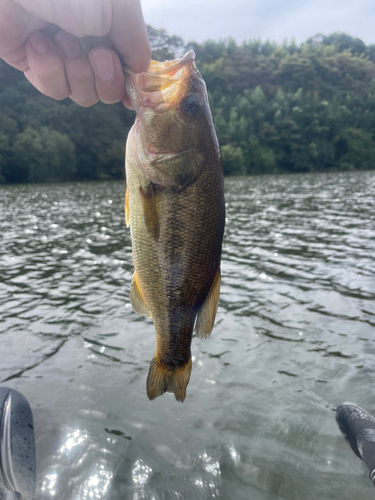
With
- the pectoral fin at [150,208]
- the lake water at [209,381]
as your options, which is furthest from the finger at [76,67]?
the lake water at [209,381]

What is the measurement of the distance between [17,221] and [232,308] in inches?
559

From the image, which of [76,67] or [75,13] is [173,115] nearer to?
[76,67]

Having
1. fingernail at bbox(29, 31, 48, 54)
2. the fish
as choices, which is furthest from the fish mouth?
fingernail at bbox(29, 31, 48, 54)

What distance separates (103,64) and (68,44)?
18 centimetres

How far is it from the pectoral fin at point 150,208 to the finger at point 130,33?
63cm

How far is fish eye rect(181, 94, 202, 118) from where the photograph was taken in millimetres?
1969

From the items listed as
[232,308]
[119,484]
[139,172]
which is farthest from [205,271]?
[232,308]

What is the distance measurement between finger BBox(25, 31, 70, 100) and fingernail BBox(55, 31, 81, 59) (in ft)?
0.14

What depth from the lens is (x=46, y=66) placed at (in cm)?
181

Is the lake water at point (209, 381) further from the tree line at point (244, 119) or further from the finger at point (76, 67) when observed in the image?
the tree line at point (244, 119)

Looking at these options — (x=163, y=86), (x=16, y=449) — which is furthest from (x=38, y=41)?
(x=16, y=449)

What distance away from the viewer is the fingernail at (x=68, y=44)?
175cm

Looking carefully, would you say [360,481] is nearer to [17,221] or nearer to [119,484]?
[119,484]

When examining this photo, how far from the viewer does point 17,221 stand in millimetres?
18016
